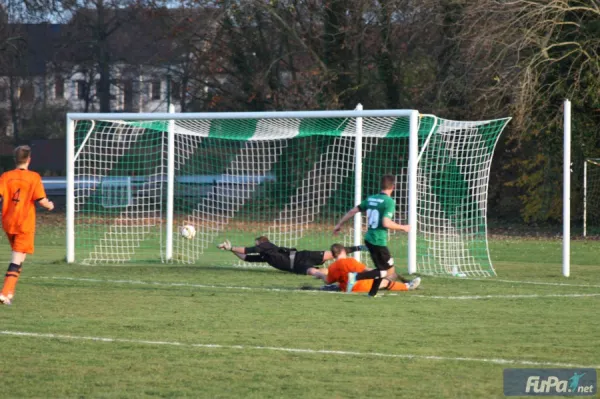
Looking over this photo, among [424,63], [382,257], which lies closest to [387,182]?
[382,257]

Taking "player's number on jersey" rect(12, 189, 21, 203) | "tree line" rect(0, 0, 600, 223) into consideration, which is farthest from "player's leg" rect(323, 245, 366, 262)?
"tree line" rect(0, 0, 600, 223)

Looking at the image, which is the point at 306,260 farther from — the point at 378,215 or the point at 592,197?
the point at 592,197

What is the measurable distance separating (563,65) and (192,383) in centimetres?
2246

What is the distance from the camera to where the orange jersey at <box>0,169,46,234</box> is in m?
11.6

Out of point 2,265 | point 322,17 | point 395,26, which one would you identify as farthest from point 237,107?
point 2,265

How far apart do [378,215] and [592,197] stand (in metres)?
17.8

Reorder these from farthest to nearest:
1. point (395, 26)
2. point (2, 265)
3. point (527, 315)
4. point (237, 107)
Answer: point (237, 107), point (395, 26), point (2, 265), point (527, 315)

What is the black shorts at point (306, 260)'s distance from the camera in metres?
15.6

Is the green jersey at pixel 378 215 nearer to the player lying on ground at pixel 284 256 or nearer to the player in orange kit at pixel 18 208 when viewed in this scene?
the player lying on ground at pixel 284 256

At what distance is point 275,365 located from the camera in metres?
8.04

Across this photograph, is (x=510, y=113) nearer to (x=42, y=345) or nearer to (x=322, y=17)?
(x=322, y=17)

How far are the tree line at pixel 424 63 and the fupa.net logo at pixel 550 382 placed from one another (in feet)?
62.9

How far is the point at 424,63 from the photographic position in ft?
115

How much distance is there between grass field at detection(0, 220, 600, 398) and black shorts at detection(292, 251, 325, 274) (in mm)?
396
